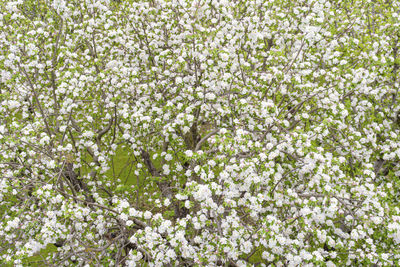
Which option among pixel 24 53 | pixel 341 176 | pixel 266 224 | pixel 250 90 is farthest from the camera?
pixel 250 90

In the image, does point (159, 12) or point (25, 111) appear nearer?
point (25, 111)

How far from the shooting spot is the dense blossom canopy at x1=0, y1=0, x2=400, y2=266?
6004 mm

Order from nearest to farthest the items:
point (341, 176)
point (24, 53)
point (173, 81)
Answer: point (341, 176) < point (24, 53) < point (173, 81)

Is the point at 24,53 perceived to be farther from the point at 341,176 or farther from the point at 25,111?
the point at 341,176

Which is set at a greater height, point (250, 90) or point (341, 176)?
point (250, 90)

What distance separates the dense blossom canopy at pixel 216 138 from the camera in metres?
6.00

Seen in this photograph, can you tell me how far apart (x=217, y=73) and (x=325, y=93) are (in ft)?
8.84

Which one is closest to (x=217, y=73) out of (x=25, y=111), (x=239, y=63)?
(x=239, y=63)

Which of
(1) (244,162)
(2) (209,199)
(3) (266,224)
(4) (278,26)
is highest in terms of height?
(4) (278,26)

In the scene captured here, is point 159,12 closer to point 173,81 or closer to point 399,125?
point 173,81

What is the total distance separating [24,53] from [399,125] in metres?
10.6

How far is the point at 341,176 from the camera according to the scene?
6.38 m

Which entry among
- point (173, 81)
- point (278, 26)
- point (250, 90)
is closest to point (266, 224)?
point (250, 90)

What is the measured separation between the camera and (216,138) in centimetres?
593
